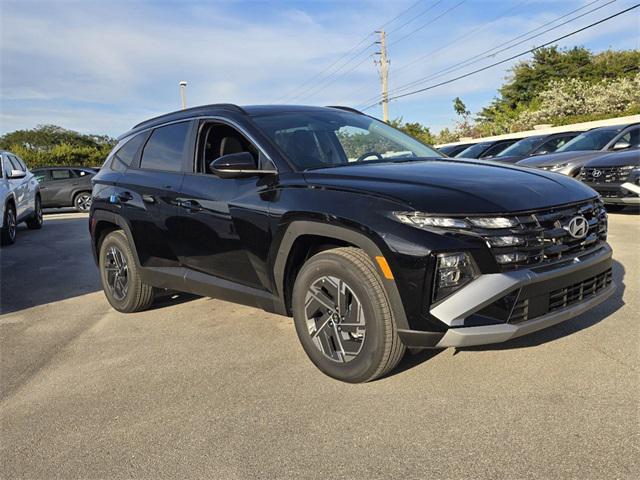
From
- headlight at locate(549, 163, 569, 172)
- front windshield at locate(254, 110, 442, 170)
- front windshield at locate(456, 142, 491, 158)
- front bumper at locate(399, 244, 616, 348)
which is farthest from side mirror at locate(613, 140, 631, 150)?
front bumper at locate(399, 244, 616, 348)

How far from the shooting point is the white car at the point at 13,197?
372 inches

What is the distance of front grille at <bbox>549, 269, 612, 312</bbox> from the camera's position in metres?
2.98

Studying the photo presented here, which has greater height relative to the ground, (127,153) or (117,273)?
(127,153)

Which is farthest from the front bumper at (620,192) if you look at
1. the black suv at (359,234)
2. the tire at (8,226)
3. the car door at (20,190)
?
the car door at (20,190)

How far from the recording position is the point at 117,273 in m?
5.19

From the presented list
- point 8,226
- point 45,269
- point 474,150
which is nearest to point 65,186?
point 8,226

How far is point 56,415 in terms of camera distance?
313 centimetres

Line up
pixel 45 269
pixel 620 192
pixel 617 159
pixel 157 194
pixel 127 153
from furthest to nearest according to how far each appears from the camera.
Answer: pixel 617 159 → pixel 620 192 → pixel 45 269 → pixel 127 153 → pixel 157 194

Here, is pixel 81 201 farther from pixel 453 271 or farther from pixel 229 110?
pixel 453 271

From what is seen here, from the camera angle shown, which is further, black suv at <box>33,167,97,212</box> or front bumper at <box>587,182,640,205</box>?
black suv at <box>33,167,97,212</box>

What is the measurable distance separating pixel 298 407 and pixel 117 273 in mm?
2828

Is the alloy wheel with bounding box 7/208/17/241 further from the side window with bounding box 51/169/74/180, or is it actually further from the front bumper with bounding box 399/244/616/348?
the front bumper with bounding box 399/244/616/348

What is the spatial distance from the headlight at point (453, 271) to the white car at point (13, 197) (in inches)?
334

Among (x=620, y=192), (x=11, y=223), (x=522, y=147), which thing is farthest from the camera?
(x=522, y=147)
